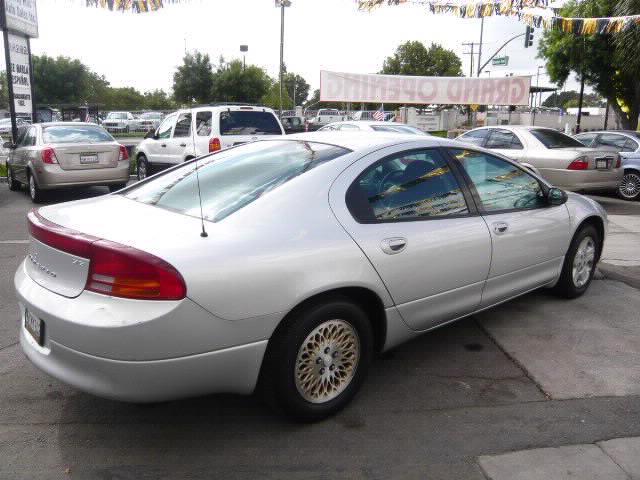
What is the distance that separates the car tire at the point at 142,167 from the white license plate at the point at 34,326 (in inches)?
410

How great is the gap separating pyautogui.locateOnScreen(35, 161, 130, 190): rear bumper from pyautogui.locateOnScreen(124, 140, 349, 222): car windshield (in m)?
6.90

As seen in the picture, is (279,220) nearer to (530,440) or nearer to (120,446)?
(120,446)

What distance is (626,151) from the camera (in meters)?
11.6

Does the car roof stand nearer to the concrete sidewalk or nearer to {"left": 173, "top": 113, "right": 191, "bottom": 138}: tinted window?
the concrete sidewalk

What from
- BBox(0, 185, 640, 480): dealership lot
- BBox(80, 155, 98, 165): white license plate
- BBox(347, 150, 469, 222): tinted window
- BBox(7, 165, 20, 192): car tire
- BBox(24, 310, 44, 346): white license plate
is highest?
BBox(347, 150, 469, 222): tinted window

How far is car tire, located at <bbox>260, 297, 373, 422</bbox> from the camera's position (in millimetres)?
2859

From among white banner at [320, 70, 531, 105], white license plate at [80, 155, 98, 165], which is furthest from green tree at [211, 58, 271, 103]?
white license plate at [80, 155, 98, 165]

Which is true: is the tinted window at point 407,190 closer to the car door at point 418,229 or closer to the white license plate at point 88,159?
the car door at point 418,229

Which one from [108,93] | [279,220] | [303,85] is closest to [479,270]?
[279,220]

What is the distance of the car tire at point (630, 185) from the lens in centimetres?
1133

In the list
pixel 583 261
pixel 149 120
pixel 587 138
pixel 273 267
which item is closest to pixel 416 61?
pixel 149 120

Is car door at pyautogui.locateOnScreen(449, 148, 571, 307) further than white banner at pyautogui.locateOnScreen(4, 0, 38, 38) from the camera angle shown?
No

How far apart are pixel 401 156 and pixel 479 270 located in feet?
3.06

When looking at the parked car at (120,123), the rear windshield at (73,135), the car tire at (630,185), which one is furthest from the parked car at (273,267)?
the parked car at (120,123)
